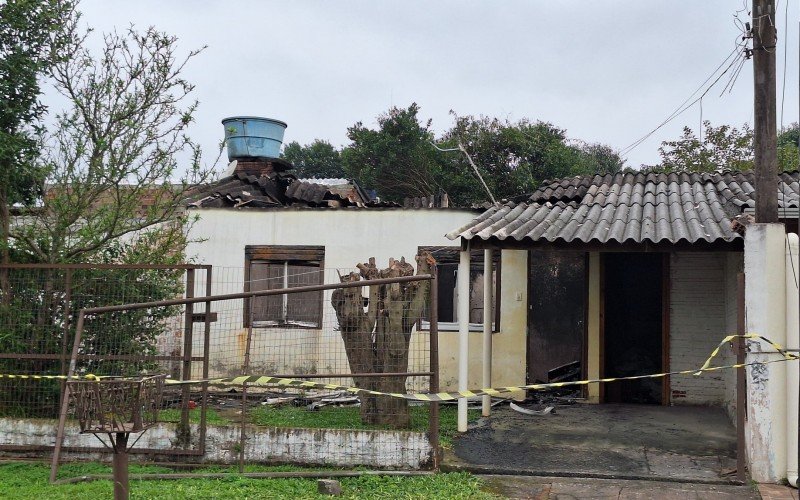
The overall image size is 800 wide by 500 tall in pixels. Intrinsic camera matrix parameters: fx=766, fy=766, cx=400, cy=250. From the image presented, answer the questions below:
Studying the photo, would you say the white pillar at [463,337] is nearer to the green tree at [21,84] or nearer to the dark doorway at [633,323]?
the dark doorway at [633,323]

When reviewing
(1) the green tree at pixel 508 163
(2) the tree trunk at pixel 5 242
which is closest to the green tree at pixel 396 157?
(1) the green tree at pixel 508 163

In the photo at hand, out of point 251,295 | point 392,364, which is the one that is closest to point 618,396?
point 392,364

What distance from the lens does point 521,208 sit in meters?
10.6

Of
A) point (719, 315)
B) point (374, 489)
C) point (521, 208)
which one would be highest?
point (521, 208)

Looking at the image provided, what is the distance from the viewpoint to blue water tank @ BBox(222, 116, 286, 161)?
15430 millimetres

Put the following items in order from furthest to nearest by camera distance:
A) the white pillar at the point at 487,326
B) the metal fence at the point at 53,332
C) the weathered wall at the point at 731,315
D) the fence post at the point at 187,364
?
the white pillar at the point at 487,326, the weathered wall at the point at 731,315, the metal fence at the point at 53,332, the fence post at the point at 187,364

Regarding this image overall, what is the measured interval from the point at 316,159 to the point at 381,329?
3370cm

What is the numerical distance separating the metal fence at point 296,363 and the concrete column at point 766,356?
2.95m

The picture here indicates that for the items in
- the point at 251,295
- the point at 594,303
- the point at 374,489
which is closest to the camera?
the point at 374,489

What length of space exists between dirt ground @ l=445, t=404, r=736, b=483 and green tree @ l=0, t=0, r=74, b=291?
18.5 feet

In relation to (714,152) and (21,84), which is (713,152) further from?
(21,84)

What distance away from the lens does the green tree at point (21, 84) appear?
27.6 feet

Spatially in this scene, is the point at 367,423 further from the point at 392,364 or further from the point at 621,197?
the point at 621,197

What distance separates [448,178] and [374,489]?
1903 cm
